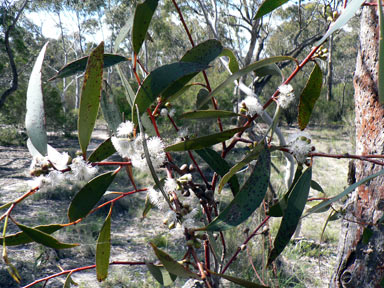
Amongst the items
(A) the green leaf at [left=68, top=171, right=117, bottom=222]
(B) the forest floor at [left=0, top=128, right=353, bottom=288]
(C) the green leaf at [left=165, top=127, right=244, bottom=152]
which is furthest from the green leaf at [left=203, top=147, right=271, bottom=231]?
(B) the forest floor at [left=0, top=128, right=353, bottom=288]

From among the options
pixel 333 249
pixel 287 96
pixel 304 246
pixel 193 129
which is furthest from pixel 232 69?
pixel 193 129

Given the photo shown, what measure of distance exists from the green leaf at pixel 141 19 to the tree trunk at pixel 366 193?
56 cm

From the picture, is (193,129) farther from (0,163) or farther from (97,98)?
(97,98)

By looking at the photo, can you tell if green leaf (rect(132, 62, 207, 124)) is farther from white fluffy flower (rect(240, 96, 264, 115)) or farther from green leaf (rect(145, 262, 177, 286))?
green leaf (rect(145, 262, 177, 286))

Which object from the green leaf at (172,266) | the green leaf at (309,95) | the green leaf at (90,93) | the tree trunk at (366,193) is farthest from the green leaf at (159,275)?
the tree trunk at (366,193)

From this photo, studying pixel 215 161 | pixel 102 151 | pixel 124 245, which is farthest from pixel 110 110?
pixel 124 245

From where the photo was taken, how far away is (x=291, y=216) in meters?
0.36

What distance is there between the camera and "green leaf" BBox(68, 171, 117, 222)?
0.38 m

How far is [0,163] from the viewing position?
4.69 m

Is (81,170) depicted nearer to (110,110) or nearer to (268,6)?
(110,110)

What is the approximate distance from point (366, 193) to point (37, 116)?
0.72 metres

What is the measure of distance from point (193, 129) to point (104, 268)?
5.15 m

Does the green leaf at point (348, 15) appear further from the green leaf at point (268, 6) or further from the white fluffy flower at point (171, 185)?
the white fluffy flower at point (171, 185)

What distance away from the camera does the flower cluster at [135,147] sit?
330mm
